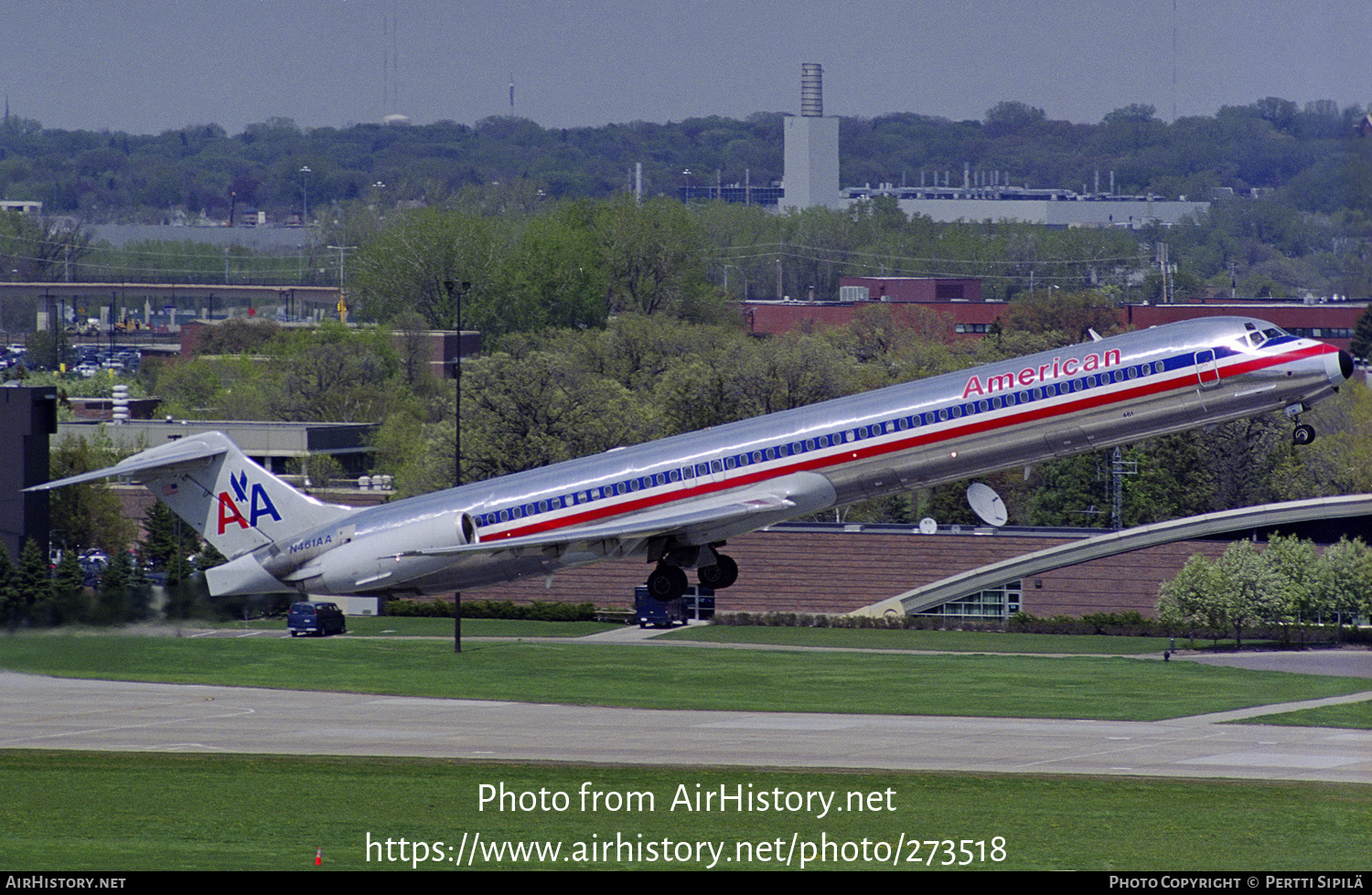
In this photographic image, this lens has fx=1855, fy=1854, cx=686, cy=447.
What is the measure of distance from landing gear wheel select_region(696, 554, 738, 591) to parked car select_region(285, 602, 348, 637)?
47.0 metres

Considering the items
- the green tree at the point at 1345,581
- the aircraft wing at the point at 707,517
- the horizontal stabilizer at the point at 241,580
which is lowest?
the green tree at the point at 1345,581

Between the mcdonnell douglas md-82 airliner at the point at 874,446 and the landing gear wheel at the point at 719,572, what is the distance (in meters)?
2.95

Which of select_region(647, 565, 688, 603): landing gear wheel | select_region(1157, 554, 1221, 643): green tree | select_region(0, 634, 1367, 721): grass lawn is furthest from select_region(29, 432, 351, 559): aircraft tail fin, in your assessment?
select_region(1157, 554, 1221, 643): green tree

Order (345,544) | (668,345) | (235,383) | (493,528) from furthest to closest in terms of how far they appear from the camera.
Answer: (235,383), (668,345), (345,544), (493,528)

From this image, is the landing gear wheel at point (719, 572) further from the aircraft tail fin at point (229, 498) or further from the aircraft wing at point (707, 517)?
the aircraft tail fin at point (229, 498)

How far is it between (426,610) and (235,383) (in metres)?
65.9

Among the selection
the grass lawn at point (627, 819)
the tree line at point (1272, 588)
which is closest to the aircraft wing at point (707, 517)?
the grass lawn at point (627, 819)

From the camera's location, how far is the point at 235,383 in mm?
167250

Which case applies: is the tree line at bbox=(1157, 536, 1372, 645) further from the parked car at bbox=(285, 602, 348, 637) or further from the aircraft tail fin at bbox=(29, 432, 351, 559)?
the aircraft tail fin at bbox=(29, 432, 351, 559)

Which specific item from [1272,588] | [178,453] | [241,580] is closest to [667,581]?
[241,580]

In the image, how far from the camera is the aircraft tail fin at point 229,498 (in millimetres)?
56969

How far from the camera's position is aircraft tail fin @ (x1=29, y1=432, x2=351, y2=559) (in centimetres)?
5697
